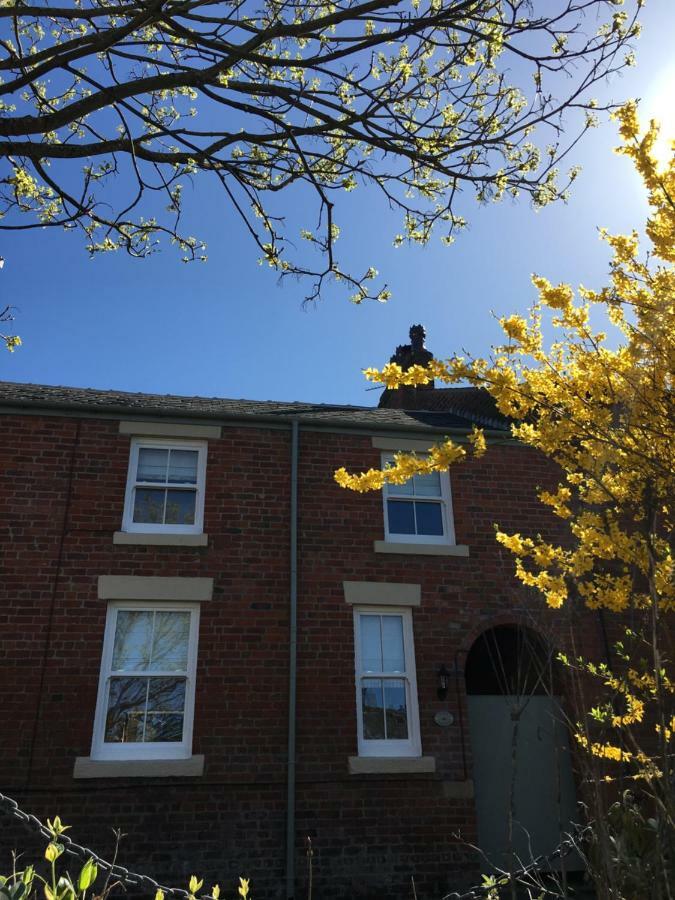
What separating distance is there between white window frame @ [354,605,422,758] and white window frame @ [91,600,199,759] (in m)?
2.14

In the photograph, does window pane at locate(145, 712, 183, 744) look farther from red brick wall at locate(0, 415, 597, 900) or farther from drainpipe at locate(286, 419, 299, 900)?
drainpipe at locate(286, 419, 299, 900)

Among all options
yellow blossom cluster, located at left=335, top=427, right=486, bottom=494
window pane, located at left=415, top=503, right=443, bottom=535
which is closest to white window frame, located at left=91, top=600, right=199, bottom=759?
window pane, located at left=415, top=503, right=443, bottom=535

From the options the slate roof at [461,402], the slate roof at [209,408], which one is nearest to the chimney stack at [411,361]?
the slate roof at [461,402]

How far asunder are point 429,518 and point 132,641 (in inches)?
180

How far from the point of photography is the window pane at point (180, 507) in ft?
32.1

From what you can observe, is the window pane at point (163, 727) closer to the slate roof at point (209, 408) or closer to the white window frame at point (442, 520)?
the white window frame at point (442, 520)

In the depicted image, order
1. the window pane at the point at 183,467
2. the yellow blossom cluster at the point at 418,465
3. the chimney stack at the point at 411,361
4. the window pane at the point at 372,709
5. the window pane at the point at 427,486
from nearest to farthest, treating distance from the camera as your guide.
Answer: the yellow blossom cluster at the point at 418,465 → the window pane at the point at 372,709 → the window pane at the point at 183,467 → the window pane at the point at 427,486 → the chimney stack at the point at 411,361

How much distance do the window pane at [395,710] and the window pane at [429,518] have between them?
2267 mm

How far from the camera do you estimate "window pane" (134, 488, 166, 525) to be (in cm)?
973

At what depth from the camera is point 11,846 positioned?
7.82m

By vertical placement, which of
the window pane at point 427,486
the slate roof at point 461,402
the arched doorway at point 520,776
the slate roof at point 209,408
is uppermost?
the slate roof at point 461,402

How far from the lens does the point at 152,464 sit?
10.1 m

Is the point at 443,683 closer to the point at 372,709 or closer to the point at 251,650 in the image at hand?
the point at 372,709

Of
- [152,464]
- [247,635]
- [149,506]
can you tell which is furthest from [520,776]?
[152,464]
